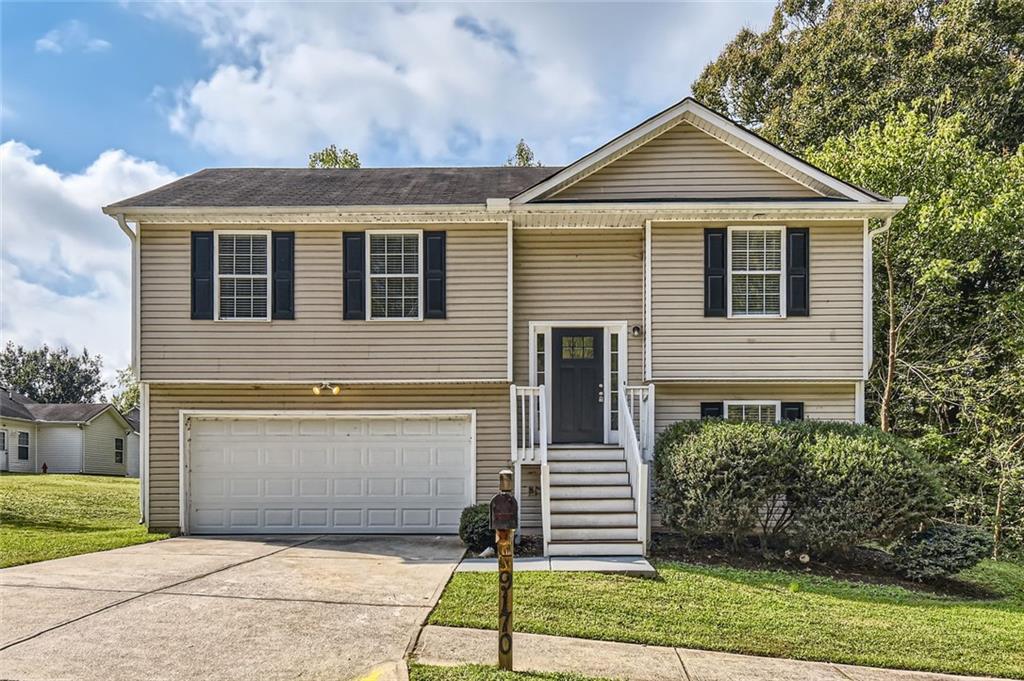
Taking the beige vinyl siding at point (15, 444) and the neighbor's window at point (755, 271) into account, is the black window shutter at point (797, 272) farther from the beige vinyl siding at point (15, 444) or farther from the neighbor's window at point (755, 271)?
the beige vinyl siding at point (15, 444)

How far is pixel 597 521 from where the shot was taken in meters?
8.87

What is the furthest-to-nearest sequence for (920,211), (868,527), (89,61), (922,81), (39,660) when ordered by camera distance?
(922,81)
(920,211)
(89,61)
(868,527)
(39,660)

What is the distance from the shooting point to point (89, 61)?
31.3 feet

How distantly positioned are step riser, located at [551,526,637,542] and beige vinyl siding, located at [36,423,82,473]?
93.4ft

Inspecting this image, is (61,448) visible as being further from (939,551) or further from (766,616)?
(939,551)

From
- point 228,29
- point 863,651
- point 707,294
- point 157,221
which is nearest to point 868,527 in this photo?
point 863,651

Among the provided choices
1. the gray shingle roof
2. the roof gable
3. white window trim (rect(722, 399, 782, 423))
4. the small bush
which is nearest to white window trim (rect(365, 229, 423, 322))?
the gray shingle roof

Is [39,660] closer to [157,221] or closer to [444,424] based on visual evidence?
[444,424]

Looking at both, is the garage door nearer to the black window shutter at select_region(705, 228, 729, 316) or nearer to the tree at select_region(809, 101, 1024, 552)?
the black window shutter at select_region(705, 228, 729, 316)

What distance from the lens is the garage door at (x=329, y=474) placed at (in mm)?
10594

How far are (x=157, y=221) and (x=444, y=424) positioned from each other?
545 centimetres

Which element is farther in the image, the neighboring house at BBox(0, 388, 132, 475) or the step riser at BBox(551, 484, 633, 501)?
the neighboring house at BBox(0, 388, 132, 475)

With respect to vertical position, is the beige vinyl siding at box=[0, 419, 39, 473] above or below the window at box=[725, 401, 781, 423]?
below

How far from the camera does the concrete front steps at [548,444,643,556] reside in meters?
8.55
